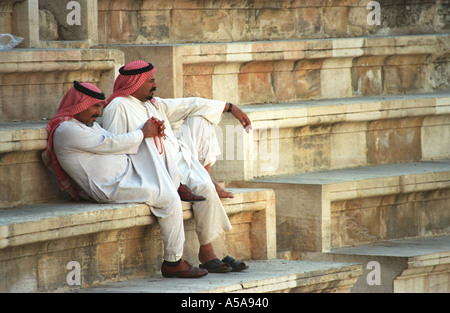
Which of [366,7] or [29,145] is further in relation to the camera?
[366,7]

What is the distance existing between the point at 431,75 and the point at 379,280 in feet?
10.4

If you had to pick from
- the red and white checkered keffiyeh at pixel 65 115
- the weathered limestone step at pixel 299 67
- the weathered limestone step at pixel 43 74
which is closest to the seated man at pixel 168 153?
the red and white checkered keffiyeh at pixel 65 115

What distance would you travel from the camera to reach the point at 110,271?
6.91 meters

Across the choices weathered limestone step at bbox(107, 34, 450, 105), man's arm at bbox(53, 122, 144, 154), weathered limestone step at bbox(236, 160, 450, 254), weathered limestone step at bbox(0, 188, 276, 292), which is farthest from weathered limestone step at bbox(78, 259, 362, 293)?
weathered limestone step at bbox(107, 34, 450, 105)

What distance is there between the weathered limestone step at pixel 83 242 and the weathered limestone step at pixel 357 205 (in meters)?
0.90

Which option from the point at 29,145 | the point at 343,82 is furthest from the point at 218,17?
the point at 29,145

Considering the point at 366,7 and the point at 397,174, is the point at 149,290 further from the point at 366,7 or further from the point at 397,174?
the point at 366,7

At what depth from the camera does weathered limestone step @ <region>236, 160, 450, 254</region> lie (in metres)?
8.60

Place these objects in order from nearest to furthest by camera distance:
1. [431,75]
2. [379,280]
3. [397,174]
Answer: [379,280] < [397,174] < [431,75]

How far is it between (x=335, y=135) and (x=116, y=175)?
321 cm

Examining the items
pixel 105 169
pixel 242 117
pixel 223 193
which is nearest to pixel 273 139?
pixel 242 117

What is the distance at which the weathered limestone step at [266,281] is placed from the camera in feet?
21.8

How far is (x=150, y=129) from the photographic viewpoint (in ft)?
23.0

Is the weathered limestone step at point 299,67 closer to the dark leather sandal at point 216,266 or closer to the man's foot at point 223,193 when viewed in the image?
the man's foot at point 223,193
